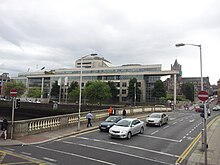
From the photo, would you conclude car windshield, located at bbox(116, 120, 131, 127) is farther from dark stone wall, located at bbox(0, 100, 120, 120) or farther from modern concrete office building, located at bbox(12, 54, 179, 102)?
modern concrete office building, located at bbox(12, 54, 179, 102)

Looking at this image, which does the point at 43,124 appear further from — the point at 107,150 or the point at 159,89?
the point at 159,89

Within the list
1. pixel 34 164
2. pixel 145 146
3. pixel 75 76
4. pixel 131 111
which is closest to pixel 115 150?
pixel 145 146

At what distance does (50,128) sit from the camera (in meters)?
18.7

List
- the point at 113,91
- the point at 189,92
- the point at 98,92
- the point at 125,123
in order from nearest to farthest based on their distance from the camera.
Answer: the point at 125,123, the point at 98,92, the point at 113,91, the point at 189,92

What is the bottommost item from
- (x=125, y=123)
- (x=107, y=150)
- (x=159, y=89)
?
(x=107, y=150)

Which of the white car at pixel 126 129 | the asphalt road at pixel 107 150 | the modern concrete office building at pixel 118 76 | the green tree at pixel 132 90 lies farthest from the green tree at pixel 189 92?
the asphalt road at pixel 107 150

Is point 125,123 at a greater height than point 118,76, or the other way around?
point 118,76

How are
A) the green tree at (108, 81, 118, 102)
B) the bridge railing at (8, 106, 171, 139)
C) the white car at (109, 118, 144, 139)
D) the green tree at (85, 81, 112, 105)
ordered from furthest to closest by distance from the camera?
1. the green tree at (108, 81, 118, 102)
2. the green tree at (85, 81, 112, 105)
3. the white car at (109, 118, 144, 139)
4. the bridge railing at (8, 106, 171, 139)

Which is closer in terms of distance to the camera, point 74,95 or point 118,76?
point 74,95

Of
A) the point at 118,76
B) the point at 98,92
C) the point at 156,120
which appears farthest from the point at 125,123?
the point at 118,76

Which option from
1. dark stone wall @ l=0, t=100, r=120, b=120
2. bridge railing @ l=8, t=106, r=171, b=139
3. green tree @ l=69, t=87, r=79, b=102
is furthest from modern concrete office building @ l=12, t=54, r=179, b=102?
bridge railing @ l=8, t=106, r=171, b=139

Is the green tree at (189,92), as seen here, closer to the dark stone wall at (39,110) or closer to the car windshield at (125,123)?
the dark stone wall at (39,110)

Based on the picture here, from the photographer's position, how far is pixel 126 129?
16.7 meters

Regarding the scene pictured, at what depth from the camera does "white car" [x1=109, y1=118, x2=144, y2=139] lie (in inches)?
642
